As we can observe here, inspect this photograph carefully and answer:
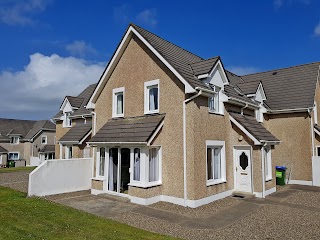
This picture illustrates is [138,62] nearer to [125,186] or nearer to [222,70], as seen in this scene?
[222,70]

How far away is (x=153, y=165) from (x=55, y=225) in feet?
19.8

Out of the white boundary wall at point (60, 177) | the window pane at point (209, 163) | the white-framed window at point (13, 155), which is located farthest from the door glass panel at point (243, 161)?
the white-framed window at point (13, 155)

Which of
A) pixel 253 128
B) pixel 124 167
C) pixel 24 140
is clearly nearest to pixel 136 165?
pixel 124 167

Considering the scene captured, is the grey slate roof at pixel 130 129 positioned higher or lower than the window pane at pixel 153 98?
lower

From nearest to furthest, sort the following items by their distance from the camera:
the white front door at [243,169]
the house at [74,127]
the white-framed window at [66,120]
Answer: the white front door at [243,169] < the house at [74,127] < the white-framed window at [66,120]

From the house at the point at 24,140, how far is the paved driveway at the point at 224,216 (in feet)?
133

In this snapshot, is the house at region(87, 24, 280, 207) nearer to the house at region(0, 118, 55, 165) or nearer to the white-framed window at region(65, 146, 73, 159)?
the white-framed window at region(65, 146, 73, 159)

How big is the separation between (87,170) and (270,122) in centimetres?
1515

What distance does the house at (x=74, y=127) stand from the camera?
22.4 meters

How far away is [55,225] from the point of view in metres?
9.73

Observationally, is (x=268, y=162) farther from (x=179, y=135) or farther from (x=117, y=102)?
(x=117, y=102)

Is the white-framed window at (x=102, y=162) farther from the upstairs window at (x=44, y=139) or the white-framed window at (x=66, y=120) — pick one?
the upstairs window at (x=44, y=139)

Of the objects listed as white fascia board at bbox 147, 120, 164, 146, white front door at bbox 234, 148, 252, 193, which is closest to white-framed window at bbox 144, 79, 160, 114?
white fascia board at bbox 147, 120, 164, 146

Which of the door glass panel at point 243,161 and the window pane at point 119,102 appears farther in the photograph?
the window pane at point 119,102
